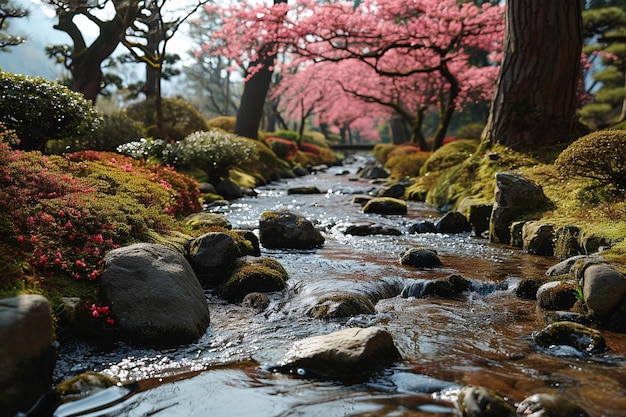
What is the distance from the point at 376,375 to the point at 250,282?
253cm

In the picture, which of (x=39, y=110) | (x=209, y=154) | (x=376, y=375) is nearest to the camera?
(x=376, y=375)

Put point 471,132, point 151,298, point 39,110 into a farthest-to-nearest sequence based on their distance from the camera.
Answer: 1. point 471,132
2. point 39,110
3. point 151,298

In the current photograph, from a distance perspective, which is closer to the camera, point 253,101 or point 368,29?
point 368,29

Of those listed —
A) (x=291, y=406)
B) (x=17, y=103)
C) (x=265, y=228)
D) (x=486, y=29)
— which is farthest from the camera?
(x=486, y=29)

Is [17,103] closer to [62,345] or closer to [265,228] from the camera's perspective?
[265,228]

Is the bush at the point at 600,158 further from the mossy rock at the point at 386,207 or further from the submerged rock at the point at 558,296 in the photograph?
the mossy rock at the point at 386,207

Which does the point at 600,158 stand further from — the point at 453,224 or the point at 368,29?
the point at 368,29

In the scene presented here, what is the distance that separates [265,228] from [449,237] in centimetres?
339

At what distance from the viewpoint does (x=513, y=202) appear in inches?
333

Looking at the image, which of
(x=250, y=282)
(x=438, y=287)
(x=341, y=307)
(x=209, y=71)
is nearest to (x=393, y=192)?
(x=438, y=287)

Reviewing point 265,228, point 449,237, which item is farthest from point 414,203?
point 265,228

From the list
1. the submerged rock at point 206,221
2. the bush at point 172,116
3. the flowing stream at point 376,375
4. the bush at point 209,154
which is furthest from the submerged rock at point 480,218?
the bush at point 172,116

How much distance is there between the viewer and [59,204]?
5289mm

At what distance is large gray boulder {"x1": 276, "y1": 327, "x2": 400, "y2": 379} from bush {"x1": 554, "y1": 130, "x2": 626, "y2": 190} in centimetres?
514
